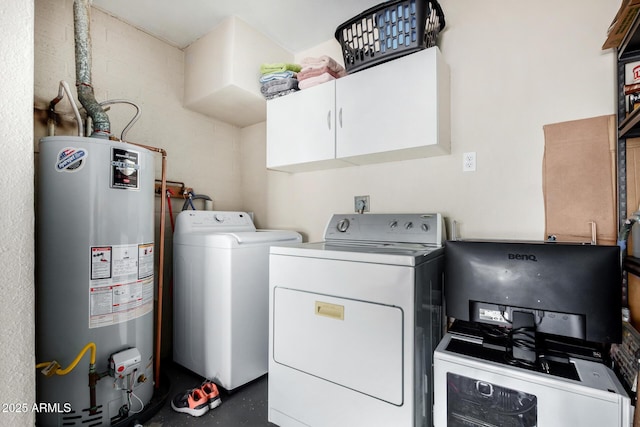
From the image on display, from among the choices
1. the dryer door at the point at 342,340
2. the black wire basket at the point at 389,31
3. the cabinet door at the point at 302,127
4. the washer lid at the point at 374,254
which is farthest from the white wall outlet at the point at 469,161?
the dryer door at the point at 342,340

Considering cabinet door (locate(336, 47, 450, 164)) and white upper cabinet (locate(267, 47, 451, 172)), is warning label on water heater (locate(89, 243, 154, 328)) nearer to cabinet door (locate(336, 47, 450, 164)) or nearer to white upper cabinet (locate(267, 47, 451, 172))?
white upper cabinet (locate(267, 47, 451, 172))

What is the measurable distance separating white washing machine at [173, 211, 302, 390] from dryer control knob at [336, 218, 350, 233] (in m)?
0.49

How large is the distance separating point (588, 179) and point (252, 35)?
241cm

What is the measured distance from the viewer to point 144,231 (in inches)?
68.1

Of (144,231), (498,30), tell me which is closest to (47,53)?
(144,231)

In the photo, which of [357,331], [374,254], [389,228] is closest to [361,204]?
[389,228]

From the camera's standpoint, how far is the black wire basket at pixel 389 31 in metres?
1.62

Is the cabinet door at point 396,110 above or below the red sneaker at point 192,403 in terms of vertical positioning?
above

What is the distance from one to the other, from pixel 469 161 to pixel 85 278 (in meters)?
2.25

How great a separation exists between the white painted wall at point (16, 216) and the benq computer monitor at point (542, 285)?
5.65ft

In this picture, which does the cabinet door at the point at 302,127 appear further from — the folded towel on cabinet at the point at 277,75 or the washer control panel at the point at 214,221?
the washer control panel at the point at 214,221

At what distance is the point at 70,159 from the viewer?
148 centimetres

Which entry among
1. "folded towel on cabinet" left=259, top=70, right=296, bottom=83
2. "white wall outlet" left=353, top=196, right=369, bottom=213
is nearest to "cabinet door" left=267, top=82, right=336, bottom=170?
"folded towel on cabinet" left=259, top=70, right=296, bottom=83

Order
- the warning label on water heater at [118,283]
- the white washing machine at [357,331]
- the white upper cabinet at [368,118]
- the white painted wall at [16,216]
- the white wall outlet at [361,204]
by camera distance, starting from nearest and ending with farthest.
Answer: the white painted wall at [16,216] → the white washing machine at [357,331] → the warning label on water heater at [118,283] → the white upper cabinet at [368,118] → the white wall outlet at [361,204]
